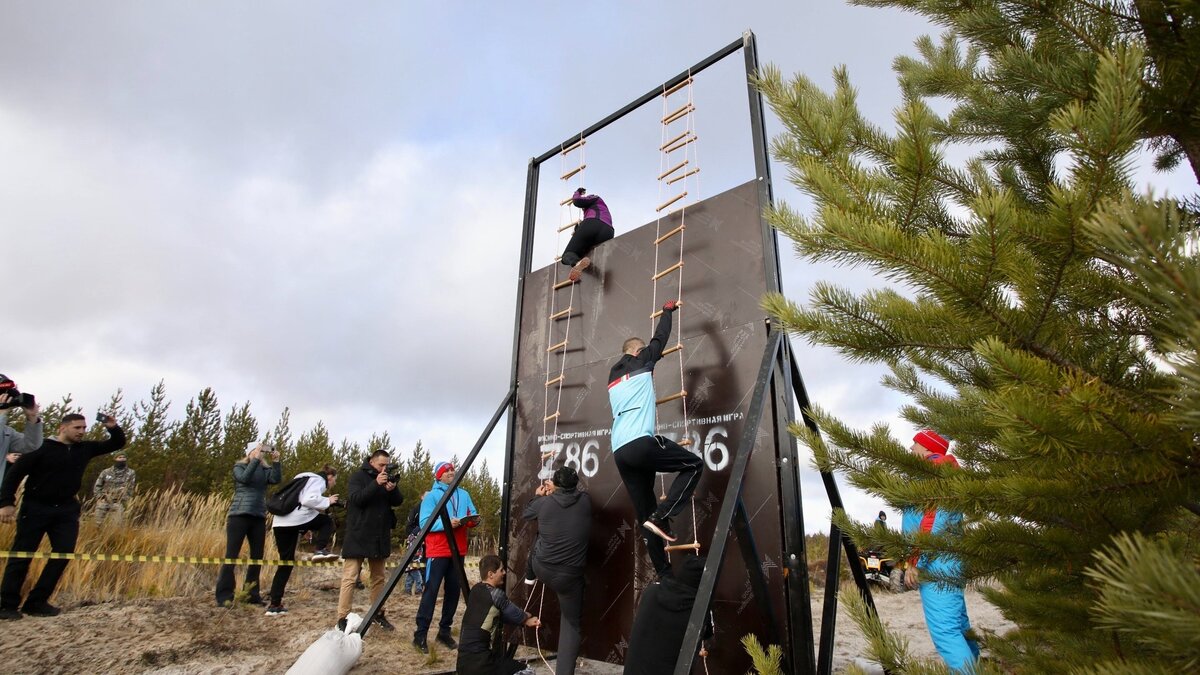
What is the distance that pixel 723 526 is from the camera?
3.13 metres

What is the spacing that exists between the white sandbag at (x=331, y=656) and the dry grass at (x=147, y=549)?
3.40 meters

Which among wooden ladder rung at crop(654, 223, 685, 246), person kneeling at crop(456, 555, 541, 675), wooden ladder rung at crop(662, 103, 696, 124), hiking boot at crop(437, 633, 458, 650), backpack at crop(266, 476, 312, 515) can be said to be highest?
wooden ladder rung at crop(662, 103, 696, 124)

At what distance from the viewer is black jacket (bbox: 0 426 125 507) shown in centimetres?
526

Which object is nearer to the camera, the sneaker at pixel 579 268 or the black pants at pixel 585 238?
the sneaker at pixel 579 268

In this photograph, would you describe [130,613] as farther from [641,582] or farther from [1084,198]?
[1084,198]

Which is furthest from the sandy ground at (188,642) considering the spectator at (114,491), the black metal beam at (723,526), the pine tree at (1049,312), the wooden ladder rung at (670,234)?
the pine tree at (1049,312)

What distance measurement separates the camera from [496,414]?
5758 millimetres

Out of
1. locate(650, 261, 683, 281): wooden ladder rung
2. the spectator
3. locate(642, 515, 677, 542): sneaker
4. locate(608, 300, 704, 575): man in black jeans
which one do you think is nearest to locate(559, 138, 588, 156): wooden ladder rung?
locate(650, 261, 683, 281): wooden ladder rung

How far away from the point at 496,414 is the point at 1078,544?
184 inches

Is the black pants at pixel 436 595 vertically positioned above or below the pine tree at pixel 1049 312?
below

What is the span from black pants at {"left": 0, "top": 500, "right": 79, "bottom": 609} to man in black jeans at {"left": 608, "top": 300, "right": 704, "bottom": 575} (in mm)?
4784

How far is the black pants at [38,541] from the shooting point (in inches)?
205

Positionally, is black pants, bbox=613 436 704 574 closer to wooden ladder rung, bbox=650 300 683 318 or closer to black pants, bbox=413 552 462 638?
wooden ladder rung, bbox=650 300 683 318

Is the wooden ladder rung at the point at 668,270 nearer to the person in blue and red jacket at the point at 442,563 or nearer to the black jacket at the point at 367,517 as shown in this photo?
the person in blue and red jacket at the point at 442,563
